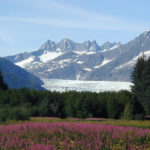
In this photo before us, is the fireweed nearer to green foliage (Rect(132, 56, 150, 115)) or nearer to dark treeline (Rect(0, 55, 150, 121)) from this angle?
dark treeline (Rect(0, 55, 150, 121))

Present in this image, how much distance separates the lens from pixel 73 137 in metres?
12.5

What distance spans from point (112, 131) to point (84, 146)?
3.13m

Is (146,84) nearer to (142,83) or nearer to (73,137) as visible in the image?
(142,83)

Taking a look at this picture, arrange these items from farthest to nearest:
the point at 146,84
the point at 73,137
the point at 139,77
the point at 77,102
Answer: the point at 139,77 → the point at 146,84 → the point at 77,102 → the point at 73,137

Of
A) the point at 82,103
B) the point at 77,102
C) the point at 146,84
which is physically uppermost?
the point at 146,84

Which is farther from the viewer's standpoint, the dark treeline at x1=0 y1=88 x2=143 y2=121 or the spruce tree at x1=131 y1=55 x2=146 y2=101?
the spruce tree at x1=131 y1=55 x2=146 y2=101

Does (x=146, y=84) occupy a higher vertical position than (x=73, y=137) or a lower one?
higher

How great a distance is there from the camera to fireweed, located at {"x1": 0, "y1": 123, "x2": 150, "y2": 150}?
1073cm

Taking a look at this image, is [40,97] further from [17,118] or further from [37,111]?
[17,118]

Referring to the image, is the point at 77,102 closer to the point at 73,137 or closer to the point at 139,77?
the point at 139,77

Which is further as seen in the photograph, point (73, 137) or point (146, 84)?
point (146, 84)

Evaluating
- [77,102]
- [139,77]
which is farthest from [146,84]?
[77,102]

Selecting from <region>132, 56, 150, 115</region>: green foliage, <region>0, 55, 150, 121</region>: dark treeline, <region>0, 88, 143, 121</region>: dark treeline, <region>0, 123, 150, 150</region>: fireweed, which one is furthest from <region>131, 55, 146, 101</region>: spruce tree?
<region>0, 123, 150, 150</region>: fireweed

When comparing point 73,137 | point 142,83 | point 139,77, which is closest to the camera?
point 73,137
